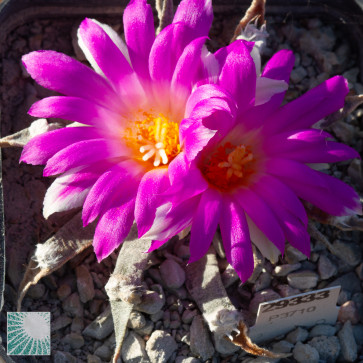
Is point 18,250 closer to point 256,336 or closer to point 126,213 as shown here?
point 126,213

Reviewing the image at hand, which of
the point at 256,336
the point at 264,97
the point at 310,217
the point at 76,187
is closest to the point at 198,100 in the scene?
the point at 264,97

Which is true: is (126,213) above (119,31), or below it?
below

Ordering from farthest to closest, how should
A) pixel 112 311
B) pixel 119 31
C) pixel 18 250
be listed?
pixel 119 31, pixel 18 250, pixel 112 311

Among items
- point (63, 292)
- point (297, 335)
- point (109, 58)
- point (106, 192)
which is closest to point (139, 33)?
point (109, 58)

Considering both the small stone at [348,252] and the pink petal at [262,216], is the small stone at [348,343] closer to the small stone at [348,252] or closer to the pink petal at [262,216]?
the small stone at [348,252]

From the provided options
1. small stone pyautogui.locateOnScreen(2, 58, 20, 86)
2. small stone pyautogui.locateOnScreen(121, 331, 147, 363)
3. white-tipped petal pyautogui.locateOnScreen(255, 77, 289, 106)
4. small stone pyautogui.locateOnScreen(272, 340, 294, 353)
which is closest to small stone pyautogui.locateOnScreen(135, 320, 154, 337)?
small stone pyautogui.locateOnScreen(121, 331, 147, 363)

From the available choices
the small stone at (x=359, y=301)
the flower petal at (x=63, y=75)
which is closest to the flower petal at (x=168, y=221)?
the flower petal at (x=63, y=75)
